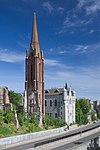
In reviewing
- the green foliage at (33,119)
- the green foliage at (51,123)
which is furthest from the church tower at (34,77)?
the green foliage at (33,119)

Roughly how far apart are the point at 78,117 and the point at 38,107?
957 inches

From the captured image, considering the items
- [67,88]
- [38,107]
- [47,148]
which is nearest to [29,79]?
[38,107]

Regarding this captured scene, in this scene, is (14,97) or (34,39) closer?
(34,39)

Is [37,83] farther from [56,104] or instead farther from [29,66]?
[56,104]

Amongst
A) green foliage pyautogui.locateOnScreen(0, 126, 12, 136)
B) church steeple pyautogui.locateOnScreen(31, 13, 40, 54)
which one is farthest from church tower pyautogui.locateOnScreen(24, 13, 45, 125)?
green foliage pyautogui.locateOnScreen(0, 126, 12, 136)

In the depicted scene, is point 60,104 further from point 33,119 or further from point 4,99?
point 4,99

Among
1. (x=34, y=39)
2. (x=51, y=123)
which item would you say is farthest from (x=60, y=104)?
(x=34, y=39)

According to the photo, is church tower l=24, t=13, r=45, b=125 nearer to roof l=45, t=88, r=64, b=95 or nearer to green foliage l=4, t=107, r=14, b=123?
roof l=45, t=88, r=64, b=95

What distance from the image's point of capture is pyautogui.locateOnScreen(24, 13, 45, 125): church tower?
80.4m

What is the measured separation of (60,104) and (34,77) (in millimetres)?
14360

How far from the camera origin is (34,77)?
82.2 m

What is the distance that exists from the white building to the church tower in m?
8.87

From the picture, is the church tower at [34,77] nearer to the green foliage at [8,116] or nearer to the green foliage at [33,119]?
the green foliage at [33,119]

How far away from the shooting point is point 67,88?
316ft
